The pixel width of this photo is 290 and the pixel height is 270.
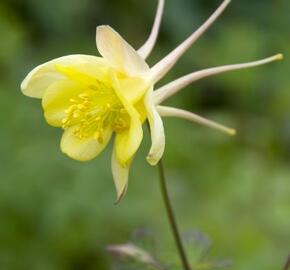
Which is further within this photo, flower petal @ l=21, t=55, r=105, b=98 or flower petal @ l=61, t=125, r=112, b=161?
flower petal @ l=61, t=125, r=112, b=161

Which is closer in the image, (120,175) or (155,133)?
(155,133)

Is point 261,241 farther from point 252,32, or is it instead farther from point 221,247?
point 252,32

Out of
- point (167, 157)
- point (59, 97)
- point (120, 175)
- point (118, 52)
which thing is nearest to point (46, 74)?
point (59, 97)

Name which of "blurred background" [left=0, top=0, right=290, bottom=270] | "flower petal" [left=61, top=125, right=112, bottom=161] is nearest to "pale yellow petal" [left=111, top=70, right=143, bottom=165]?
"flower petal" [left=61, top=125, right=112, bottom=161]

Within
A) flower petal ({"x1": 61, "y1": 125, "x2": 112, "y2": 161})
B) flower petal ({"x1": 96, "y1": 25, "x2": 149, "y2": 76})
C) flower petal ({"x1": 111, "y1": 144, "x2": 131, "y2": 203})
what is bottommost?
flower petal ({"x1": 111, "y1": 144, "x2": 131, "y2": 203})

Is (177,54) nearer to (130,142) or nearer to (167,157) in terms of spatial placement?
(130,142)

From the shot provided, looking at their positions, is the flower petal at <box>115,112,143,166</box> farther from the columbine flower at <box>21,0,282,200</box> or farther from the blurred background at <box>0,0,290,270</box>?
the blurred background at <box>0,0,290,270</box>
